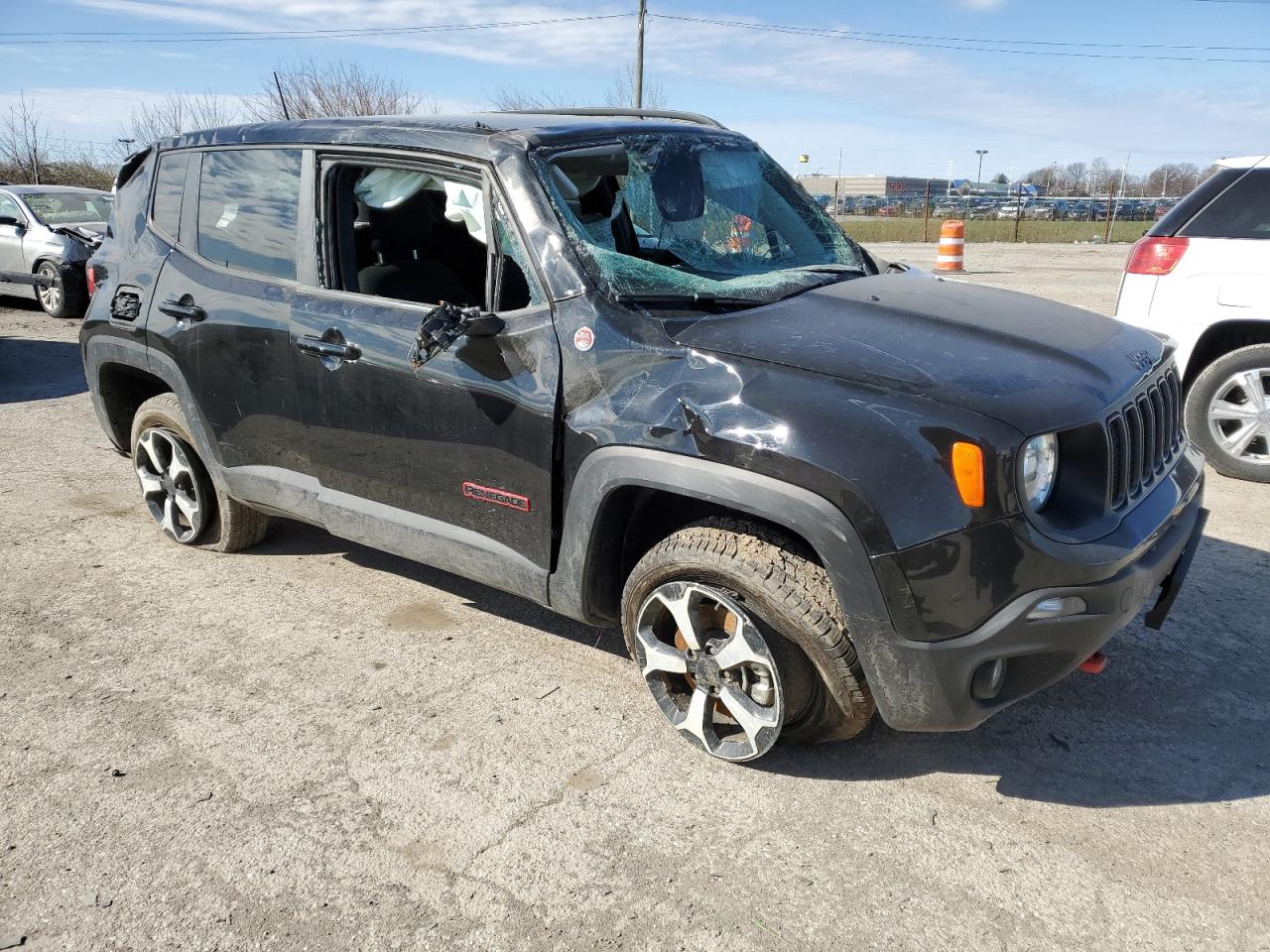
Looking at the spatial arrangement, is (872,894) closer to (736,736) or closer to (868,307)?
(736,736)

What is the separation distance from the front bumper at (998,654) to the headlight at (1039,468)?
25 cm

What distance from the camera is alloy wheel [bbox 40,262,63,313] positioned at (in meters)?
12.4

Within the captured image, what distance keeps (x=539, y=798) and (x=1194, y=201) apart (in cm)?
516

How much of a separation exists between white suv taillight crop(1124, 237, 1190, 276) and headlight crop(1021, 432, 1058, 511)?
12.1 ft

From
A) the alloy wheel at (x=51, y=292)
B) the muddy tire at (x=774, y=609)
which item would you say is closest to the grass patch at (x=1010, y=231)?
the alloy wheel at (x=51, y=292)

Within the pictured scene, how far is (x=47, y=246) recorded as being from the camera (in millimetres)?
A: 12391

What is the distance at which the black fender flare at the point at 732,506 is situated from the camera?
2553 mm

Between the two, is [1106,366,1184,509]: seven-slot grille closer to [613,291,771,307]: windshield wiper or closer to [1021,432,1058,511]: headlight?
[1021,432,1058,511]: headlight

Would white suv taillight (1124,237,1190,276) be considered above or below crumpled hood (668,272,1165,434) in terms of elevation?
above

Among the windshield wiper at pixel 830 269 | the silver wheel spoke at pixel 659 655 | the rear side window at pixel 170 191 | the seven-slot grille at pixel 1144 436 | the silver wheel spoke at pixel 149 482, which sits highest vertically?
the rear side window at pixel 170 191

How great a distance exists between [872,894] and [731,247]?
2264 millimetres

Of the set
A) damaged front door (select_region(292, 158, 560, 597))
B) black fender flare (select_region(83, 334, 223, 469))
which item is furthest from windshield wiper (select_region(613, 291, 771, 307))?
black fender flare (select_region(83, 334, 223, 469))

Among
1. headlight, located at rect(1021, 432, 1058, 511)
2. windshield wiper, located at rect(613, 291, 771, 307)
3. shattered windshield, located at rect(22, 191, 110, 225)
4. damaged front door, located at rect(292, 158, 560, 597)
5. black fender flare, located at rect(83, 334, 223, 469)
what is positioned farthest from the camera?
shattered windshield, located at rect(22, 191, 110, 225)

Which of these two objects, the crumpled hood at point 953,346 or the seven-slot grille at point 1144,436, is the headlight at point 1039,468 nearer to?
the crumpled hood at point 953,346
